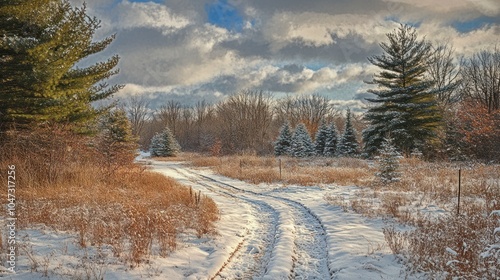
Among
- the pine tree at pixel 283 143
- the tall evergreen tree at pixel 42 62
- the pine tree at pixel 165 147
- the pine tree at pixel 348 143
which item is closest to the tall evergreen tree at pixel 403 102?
the pine tree at pixel 348 143

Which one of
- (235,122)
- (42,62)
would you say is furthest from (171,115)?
(42,62)

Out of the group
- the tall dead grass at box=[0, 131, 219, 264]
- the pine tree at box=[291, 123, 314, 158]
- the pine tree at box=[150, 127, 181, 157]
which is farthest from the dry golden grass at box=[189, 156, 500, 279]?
the pine tree at box=[150, 127, 181, 157]

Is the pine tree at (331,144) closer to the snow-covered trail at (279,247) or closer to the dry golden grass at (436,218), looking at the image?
the dry golden grass at (436,218)

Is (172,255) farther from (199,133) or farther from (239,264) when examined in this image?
(199,133)

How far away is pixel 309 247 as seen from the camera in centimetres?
635

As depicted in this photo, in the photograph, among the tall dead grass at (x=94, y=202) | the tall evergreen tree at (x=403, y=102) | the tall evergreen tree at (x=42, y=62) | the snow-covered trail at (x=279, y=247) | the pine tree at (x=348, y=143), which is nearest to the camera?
the snow-covered trail at (x=279, y=247)

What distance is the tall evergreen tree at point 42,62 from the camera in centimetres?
1004

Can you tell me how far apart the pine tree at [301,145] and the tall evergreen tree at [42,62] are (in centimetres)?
2960

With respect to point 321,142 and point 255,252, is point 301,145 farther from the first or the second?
point 255,252

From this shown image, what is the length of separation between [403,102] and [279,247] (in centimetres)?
2448

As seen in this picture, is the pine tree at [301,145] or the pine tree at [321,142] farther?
the pine tree at [321,142]

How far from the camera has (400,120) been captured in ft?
83.7

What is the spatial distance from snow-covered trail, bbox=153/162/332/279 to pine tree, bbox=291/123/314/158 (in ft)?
93.4

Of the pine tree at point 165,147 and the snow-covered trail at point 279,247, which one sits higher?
the pine tree at point 165,147
